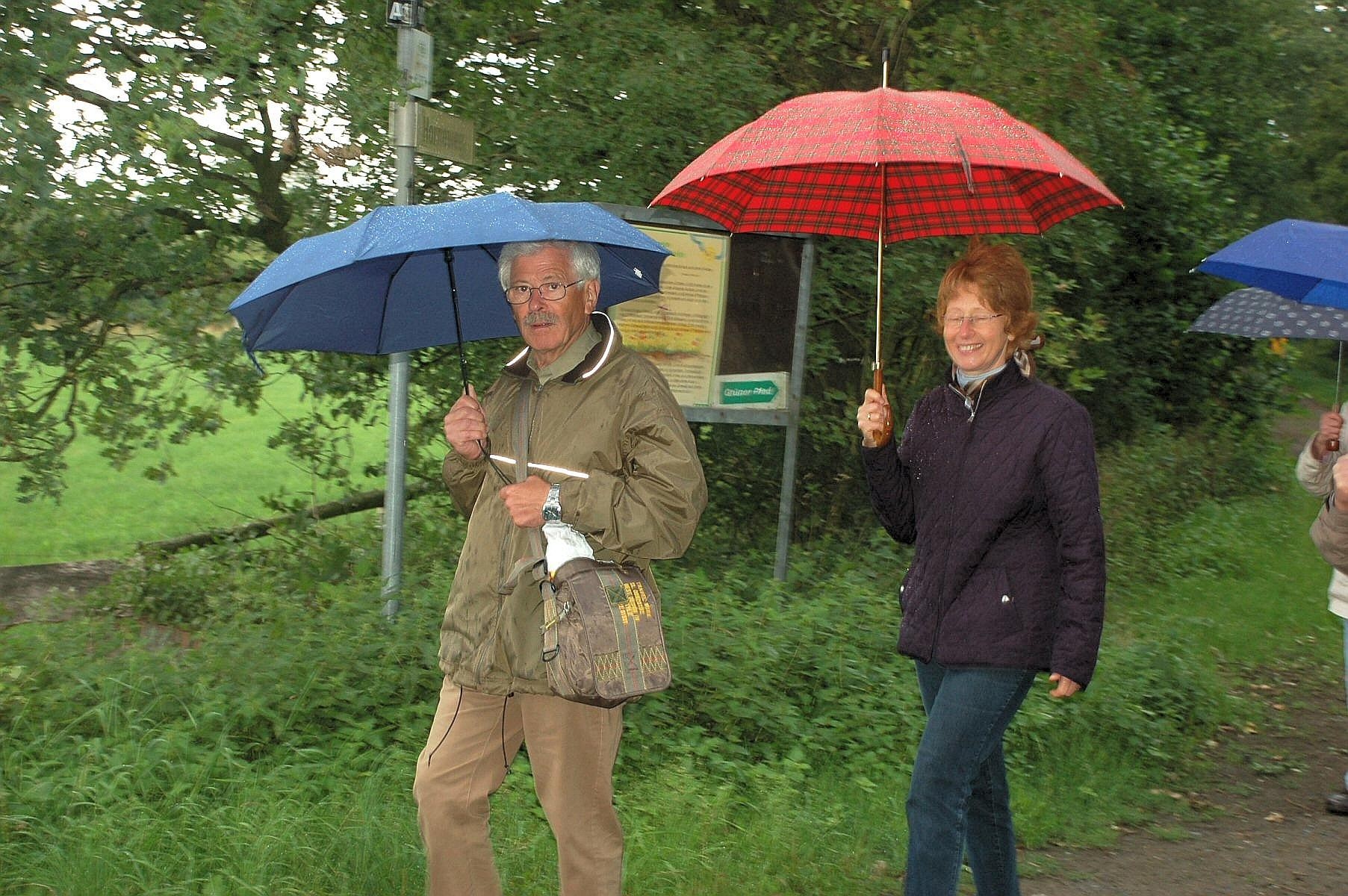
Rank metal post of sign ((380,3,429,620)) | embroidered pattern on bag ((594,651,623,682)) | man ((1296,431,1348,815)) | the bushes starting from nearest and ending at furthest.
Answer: embroidered pattern on bag ((594,651,623,682)) < man ((1296,431,1348,815)) < the bushes < metal post of sign ((380,3,429,620))

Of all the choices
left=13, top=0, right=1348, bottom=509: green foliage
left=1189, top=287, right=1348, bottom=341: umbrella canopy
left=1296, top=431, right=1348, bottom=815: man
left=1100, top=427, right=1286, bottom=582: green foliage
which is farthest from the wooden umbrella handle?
left=1100, top=427, right=1286, bottom=582: green foliage

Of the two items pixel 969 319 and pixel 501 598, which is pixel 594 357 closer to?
pixel 501 598

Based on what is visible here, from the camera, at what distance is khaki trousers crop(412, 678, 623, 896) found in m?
3.46

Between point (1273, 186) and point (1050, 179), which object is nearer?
point (1050, 179)

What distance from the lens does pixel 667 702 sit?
6281 mm

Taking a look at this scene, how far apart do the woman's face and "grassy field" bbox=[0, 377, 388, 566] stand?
5600 millimetres

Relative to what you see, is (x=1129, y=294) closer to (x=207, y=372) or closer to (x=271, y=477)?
(x=271, y=477)

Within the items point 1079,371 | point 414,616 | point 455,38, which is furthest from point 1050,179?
point 1079,371

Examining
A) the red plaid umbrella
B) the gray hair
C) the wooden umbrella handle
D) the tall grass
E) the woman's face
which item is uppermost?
the red plaid umbrella

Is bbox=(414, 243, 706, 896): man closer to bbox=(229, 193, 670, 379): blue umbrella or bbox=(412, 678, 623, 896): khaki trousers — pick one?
bbox=(412, 678, 623, 896): khaki trousers

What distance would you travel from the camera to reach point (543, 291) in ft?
11.8

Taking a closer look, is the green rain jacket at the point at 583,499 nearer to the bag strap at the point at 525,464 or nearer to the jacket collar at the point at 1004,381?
the bag strap at the point at 525,464

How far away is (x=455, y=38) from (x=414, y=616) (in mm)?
4188

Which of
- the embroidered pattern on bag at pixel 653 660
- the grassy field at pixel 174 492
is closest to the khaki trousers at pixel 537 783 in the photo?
the embroidered pattern on bag at pixel 653 660
